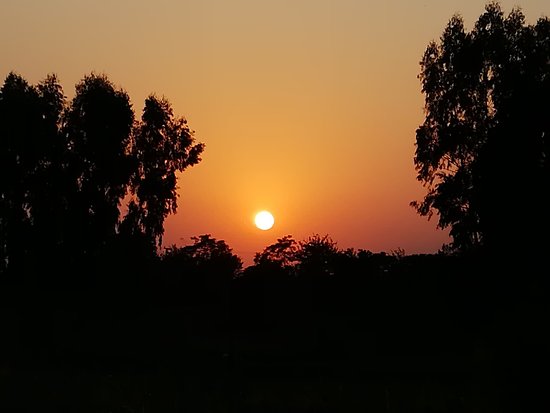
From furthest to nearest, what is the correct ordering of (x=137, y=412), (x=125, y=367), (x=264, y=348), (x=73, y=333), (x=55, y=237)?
(x=55, y=237)
(x=73, y=333)
(x=264, y=348)
(x=125, y=367)
(x=137, y=412)

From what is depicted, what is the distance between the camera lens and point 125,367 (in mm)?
41031

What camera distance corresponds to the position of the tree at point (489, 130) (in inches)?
1869

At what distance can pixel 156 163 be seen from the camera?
62906 mm

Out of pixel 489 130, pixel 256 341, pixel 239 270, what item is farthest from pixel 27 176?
pixel 489 130

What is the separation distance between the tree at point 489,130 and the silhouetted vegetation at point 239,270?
8 cm

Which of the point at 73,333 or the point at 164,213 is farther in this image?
the point at 164,213

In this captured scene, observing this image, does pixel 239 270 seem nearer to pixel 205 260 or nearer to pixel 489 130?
pixel 205 260

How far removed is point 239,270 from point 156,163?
10.5 metres

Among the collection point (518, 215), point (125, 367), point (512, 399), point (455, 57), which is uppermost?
point (455, 57)

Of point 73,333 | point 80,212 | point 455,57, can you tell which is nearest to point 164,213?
point 80,212

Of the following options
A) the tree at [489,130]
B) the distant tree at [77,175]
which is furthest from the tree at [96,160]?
the tree at [489,130]

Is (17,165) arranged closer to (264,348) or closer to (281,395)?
(264,348)

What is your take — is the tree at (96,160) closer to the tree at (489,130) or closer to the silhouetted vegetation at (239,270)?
the silhouetted vegetation at (239,270)

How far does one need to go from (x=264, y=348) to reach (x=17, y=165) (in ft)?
77.1
